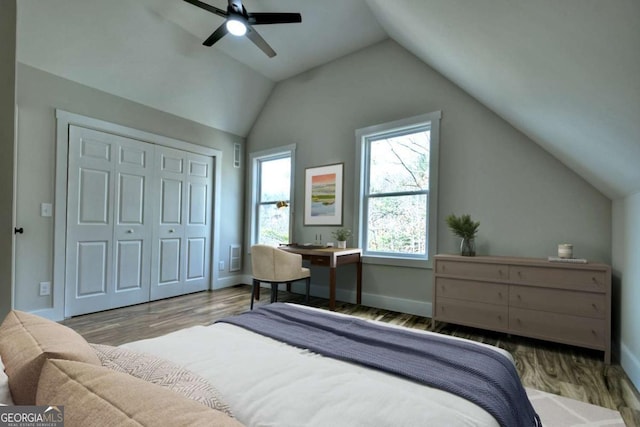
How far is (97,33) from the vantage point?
318cm

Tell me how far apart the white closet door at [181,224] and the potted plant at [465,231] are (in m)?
3.54

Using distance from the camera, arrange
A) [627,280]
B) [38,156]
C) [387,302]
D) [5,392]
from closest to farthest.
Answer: [5,392] → [627,280] → [38,156] → [387,302]

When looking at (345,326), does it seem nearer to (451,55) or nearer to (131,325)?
(451,55)

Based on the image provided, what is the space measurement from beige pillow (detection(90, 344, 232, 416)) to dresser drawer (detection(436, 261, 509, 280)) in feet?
9.03

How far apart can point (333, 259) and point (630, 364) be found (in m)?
2.49

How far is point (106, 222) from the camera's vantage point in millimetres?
3650

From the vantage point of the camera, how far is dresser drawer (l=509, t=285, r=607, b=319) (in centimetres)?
241

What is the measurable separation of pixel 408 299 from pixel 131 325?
3056mm

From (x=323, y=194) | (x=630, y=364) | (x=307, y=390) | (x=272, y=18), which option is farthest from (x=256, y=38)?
(x=630, y=364)

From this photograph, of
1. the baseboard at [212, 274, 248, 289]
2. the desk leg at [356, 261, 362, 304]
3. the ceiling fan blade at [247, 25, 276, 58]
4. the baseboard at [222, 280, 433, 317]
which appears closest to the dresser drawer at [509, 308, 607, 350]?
the baseboard at [222, 280, 433, 317]

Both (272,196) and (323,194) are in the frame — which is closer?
(323,194)

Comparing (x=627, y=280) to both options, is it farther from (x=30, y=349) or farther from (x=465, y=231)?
(x=30, y=349)

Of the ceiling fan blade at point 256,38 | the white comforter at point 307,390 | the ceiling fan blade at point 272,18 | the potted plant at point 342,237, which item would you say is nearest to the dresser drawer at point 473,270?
the potted plant at point 342,237

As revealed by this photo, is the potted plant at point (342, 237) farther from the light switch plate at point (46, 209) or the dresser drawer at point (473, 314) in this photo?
the light switch plate at point (46, 209)
